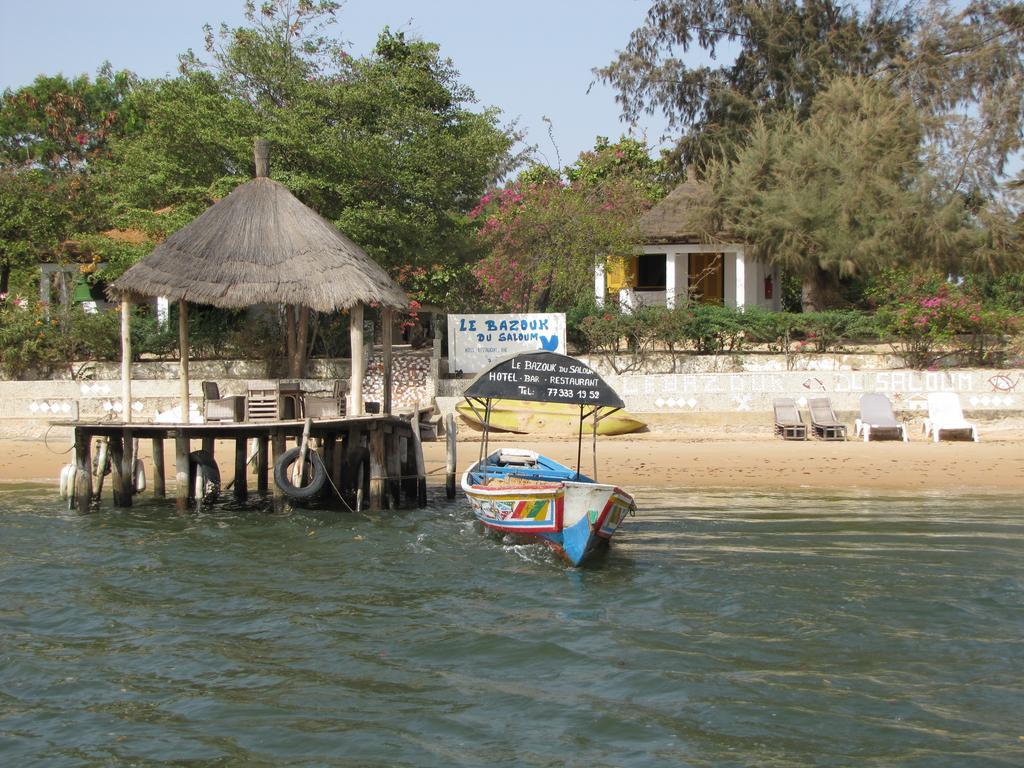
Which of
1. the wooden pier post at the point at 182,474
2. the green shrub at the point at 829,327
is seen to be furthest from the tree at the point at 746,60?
the wooden pier post at the point at 182,474

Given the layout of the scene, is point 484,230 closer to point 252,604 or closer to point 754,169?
point 754,169

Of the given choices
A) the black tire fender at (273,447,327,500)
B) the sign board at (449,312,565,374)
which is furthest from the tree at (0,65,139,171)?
the black tire fender at (273,447,327,500)

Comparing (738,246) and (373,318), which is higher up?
(738,246)

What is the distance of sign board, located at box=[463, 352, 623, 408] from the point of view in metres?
14.4

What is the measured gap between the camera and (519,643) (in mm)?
10992

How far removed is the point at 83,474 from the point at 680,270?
19387 mm

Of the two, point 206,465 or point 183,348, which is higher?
point 183,348

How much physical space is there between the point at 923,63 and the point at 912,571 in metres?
23.9

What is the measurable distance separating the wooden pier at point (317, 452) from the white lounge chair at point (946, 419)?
10.8 meters

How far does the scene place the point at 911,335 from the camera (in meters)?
23.7

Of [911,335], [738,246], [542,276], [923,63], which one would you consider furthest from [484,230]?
[923,63]

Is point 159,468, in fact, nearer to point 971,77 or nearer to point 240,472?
point 240,472

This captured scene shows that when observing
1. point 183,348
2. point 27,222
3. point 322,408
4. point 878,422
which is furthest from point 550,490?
point 27,222

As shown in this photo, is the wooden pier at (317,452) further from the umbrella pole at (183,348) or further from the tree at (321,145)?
the tree at (321,145)
